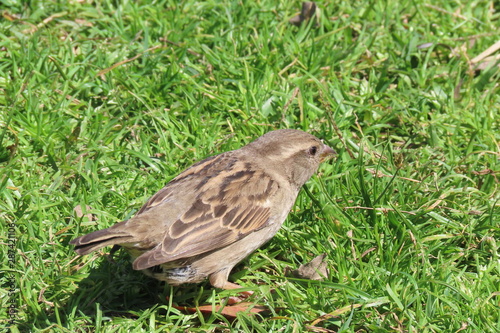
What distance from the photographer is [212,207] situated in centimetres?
507

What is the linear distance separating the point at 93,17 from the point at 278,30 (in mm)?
1957

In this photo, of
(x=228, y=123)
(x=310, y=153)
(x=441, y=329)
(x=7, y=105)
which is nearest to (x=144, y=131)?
(x=228, y=123)

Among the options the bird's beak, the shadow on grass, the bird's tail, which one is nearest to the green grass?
the shadow on grass

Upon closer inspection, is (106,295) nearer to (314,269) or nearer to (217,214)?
(217,214)

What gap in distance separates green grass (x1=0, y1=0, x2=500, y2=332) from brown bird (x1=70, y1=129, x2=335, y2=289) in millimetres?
242

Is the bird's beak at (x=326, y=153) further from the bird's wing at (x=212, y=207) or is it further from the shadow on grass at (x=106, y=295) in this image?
the shadow on grass at (x=106, y=295)

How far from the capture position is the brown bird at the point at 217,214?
15.5ft

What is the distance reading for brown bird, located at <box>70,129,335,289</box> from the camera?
4738mm

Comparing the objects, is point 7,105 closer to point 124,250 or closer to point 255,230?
point 124,250

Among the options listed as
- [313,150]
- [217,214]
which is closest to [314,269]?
[217,214]

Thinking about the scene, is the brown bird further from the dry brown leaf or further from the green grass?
the dry brown leaf

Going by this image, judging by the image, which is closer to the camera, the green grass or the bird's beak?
the green grass

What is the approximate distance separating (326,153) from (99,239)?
2.17 meters

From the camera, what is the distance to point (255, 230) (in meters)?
5.15
